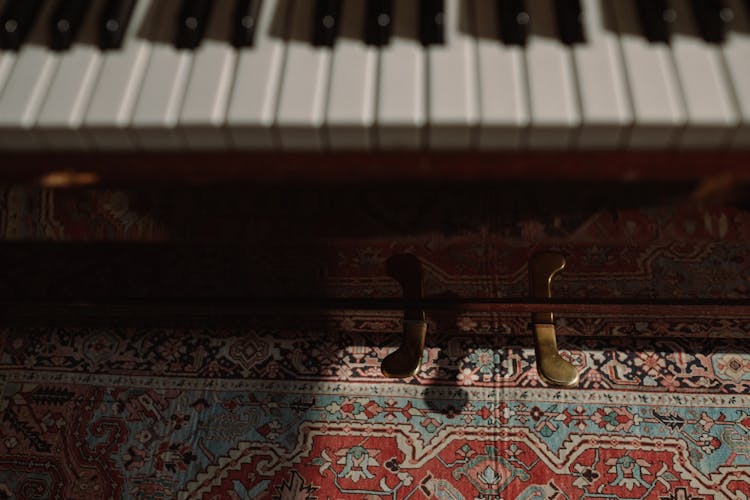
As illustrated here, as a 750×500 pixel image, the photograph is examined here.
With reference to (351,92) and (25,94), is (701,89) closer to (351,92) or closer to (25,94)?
(351,92)

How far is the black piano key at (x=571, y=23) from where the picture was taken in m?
0.71

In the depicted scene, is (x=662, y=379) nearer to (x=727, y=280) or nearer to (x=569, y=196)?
(x=727, y=280)

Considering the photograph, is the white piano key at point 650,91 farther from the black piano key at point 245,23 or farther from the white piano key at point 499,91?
the black piano key at point 245,23

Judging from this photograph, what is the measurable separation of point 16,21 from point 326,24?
40 cm

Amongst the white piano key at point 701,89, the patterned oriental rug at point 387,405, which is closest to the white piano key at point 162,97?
the white piano key at point 701,89

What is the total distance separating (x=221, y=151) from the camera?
73cm

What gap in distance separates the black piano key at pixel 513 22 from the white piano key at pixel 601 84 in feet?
0.21

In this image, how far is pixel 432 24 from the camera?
724 millimetres

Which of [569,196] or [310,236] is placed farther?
[310,236]

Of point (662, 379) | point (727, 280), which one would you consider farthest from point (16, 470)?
point (727, 280)

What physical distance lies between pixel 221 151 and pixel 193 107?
0.06 metres

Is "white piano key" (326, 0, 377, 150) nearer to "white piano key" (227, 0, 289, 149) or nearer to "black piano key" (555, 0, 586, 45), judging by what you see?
"white piano key" (227, 0, 289, 149)

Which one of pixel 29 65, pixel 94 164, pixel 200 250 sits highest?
pixel 200 250

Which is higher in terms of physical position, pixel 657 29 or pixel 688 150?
pixel 657 29
